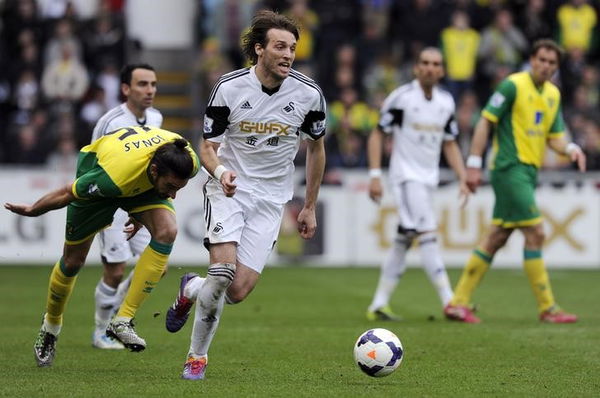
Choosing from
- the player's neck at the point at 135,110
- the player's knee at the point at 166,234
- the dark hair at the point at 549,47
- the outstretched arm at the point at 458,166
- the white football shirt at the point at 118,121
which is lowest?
the outstretched arm at the point at 458,166

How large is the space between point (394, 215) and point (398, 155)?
6747 millimetres

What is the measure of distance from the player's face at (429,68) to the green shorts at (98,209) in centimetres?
455

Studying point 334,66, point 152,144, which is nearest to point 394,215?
point 334,66

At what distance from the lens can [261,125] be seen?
8531mm

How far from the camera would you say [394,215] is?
19.7 meters

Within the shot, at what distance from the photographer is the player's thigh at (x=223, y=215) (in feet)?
27.3

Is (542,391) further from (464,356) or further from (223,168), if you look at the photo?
(223,168)

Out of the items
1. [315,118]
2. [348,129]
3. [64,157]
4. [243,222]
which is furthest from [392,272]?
[64,157]

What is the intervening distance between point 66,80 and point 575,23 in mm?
9332

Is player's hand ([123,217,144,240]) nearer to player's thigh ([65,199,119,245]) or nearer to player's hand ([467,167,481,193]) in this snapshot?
player's thigh ([65,199,119,245])

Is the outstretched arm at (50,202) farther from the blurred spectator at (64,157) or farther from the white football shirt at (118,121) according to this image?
the blurred spectator at (64,157)

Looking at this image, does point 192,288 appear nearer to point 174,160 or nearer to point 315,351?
point 174,160

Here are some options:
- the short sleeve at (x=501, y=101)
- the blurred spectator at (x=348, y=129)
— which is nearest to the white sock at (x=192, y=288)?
the short sleeve at (x=501, y=101)

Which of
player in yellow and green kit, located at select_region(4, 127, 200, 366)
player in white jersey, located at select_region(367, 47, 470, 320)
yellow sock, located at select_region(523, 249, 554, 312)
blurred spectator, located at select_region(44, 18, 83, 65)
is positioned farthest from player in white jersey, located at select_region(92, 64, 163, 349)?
blurred spectator, located at select_region(44, 18, 83, 65)
